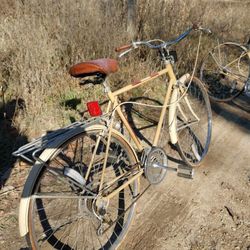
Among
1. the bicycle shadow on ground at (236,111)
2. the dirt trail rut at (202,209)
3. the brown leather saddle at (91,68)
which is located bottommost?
the bicycle shadow on ground at (236,111)

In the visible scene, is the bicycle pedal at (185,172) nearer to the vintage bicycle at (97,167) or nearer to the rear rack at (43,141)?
the vintage bicycle at (97,167)

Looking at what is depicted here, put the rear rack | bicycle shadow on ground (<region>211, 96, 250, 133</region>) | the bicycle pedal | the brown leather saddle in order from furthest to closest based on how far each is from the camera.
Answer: bicycle shadow on ground (<region>211, 96, 250, 133</region>) → the bicycle pedal → the brown leather saddle → the rear rack

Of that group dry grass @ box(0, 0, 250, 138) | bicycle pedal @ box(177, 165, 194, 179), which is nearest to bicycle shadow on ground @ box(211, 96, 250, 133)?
dry grass @ box(0, 0, 250, 138)

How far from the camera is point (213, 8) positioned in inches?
245

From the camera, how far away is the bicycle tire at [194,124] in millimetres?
3529

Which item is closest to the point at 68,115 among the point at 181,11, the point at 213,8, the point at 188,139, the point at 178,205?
the point at 188,139

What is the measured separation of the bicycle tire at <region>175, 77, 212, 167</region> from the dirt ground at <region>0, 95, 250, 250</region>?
0.53 feet

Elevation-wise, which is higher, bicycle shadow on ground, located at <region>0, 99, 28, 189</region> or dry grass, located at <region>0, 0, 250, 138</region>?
dry grass, located at <region>0, 0, 250, 138</region>

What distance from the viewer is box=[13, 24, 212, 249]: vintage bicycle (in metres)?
2.03

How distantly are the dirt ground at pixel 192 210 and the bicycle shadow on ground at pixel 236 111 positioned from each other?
860 millimetres

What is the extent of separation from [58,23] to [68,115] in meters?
1.21

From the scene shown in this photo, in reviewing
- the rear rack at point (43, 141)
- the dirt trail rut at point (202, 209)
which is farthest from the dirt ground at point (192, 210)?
the rear rack at point (43, 141)

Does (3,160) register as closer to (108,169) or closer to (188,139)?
(108,169)

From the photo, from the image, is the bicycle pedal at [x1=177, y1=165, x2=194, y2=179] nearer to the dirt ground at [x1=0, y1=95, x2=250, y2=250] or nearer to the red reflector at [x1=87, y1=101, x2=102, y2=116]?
the dirt ground at [x1=0, y1=95, x2=250, y2=250]
